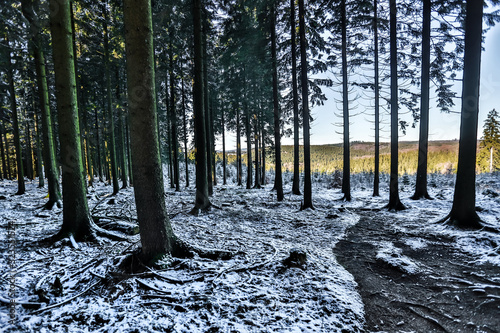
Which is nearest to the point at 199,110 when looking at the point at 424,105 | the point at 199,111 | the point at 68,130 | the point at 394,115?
the point at 199,111

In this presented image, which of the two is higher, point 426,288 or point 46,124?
point 46,124

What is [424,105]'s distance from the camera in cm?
1080

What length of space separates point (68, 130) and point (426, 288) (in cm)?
785

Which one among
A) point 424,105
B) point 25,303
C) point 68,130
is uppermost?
point 424,105

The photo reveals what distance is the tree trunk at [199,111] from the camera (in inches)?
344

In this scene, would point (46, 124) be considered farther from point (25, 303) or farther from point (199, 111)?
point (25, 303)

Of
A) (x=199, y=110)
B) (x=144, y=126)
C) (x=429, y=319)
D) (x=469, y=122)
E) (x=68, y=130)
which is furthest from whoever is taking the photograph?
(x=199, y=110)

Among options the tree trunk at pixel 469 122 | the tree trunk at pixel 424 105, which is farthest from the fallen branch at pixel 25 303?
the tree trunk at pixel 424 105

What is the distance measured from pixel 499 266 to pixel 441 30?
12198mm

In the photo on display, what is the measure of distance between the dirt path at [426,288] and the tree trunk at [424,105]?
692 centimetres

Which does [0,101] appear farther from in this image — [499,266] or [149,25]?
[499,266]

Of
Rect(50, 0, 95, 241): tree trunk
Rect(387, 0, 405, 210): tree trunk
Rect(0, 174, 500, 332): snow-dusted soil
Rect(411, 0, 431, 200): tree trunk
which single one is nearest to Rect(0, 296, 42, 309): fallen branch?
Rect(0, 174, 500, 332): snow-dusted soil

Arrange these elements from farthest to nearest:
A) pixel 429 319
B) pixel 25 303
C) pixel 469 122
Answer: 1. pixel 469 122
2. pixel 429 319
3. pixel 25 303

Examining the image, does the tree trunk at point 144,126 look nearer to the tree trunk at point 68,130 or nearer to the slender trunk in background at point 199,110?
the tree trunk at point 68,130
